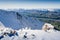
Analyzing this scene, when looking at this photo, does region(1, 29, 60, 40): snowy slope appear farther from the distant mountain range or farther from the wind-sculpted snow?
the distant mountain range

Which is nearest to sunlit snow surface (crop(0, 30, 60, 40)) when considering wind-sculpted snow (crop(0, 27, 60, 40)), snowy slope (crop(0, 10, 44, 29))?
wind-sculpted snow (crop(0, 27, 60, 40))

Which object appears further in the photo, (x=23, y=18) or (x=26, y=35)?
(x=23, y=18)

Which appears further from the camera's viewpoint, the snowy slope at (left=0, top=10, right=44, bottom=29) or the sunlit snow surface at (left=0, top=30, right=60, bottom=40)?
the snowy slope at (left=0, top=10, right=44, bottom=29)

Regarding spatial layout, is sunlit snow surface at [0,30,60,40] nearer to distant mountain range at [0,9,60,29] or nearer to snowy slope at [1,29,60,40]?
snowy slope at [1,29,60,40]

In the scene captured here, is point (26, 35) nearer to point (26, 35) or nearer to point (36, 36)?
point (26, 35)

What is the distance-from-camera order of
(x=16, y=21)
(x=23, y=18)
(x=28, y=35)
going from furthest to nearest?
(x=23, y=18), (x=16, y=21), (x=28, y=35)

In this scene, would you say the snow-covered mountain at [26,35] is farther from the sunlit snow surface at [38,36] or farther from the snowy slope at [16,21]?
the snowy slope at [16,21]

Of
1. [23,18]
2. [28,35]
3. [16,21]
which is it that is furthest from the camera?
[23,18]

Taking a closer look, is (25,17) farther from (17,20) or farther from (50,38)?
(50,38)

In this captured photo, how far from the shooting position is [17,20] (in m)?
5.87

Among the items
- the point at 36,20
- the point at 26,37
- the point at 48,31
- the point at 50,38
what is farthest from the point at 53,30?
the point at 36,20

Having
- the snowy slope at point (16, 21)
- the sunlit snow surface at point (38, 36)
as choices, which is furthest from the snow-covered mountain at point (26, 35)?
the snowy slope at point (16, 21)

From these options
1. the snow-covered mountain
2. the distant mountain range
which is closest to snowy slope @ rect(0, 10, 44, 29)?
the distant mountain range

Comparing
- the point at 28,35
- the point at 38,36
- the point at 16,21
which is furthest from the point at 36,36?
the point at 16,21
